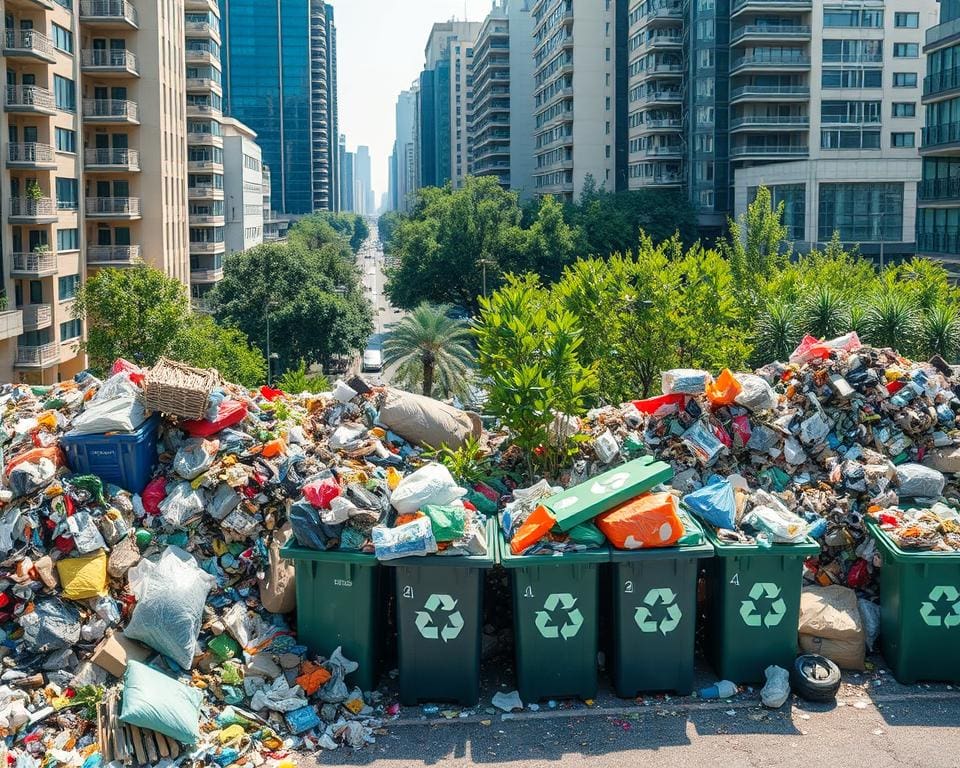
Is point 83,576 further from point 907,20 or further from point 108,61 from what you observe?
point 907,20

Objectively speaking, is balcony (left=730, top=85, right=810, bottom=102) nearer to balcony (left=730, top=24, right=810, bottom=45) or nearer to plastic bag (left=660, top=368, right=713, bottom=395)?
balcony (left=730, top=24, right=810, bottom=45)

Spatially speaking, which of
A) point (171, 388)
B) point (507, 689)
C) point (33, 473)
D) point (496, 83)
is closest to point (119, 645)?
point (33, 473)

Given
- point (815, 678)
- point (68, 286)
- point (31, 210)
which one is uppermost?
point (31, 210)

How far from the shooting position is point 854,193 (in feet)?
183

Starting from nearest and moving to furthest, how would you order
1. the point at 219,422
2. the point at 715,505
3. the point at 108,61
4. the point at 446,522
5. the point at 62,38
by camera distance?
the point at 446,522 → the point at 715,505 → the point at 219,422 → the point at 62,38 → the point at 108,61

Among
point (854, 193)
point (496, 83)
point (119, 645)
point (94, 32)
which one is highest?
point (496, 83)

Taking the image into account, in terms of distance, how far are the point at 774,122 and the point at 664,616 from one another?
60.3 m

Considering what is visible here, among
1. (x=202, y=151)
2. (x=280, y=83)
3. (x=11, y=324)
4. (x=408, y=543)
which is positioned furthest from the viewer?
(x=280, y=83)

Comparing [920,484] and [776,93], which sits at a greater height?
[776,93]

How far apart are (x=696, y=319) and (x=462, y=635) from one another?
988 centimetres

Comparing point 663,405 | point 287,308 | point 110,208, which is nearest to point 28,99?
point 110,208

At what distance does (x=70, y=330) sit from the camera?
42.4m

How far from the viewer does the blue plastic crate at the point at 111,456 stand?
9.49 m

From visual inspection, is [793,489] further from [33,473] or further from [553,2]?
[553,2]
